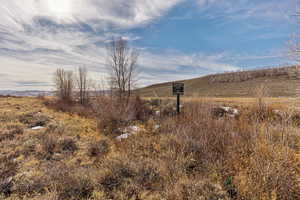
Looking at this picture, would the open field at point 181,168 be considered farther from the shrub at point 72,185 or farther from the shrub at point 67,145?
the shrub at point 67,145

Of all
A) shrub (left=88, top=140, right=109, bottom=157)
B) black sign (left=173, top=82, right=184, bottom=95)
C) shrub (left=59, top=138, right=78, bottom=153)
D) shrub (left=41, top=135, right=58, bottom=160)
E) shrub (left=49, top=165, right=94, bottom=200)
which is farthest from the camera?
black sign (left=173, top=82, right=184, bottom=95)

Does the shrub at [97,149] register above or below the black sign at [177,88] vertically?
below

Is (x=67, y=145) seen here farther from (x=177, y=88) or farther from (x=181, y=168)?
(x=177, y=88)

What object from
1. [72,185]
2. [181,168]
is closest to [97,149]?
[72,185]

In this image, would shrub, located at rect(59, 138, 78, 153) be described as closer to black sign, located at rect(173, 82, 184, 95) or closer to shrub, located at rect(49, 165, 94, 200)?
shrub, located at rect(49, 165, 94, 200)

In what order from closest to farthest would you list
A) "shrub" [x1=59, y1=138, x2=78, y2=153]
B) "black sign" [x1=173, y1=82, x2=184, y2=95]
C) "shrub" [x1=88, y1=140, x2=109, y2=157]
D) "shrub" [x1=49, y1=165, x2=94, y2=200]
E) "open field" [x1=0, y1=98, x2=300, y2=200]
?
"open field" [x1=0, y1=98, x2=300, y2=200] < "shrub" [x1=49, y1=165, x2=94, y2=200] < "shrub" [x1=88, y1=140, x2=109, y2=157] < "shrub" [x1=59, y1=138, x2=78, y2=153] < "black sign" [x1=173, y1=82, x2=184, y2=95]

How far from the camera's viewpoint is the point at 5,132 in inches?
196

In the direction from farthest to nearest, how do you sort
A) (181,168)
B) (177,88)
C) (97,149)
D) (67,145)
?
(177,88), (67,145), (97,149), (181,168)

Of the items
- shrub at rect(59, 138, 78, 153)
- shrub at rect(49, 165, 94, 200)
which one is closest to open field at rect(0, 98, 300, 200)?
shrub at rect(49, 165, 94, 200)

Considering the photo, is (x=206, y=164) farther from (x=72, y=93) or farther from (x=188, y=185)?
(x=72, y=93)

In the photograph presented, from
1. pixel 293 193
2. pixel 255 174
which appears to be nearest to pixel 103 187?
pixel 255 174

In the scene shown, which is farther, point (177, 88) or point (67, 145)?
point (177, 88)

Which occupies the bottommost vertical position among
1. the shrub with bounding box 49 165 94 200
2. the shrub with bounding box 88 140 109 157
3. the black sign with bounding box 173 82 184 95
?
the shrub with bounding box 88 140 109 157

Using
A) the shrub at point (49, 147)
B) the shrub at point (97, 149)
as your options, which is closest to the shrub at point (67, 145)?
the shrub at point (49, 147)
